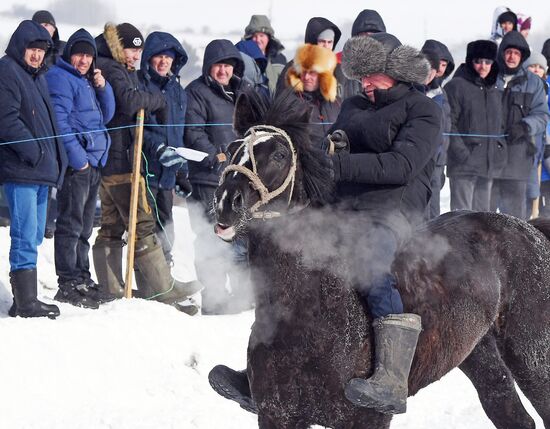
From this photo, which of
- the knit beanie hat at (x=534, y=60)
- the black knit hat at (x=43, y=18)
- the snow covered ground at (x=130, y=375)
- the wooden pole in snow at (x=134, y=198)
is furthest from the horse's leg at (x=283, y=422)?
the knit beanie hat at (x=534, y=60)

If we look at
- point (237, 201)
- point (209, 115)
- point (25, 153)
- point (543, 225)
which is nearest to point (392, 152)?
point (237, 201)

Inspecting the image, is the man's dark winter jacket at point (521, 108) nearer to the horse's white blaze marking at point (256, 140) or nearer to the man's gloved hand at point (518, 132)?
the man's gloved hand at point (518, 132)

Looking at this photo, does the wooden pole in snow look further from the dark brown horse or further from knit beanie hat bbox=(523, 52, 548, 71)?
knit beanie hat bbox=(523, 52, 548, 71)

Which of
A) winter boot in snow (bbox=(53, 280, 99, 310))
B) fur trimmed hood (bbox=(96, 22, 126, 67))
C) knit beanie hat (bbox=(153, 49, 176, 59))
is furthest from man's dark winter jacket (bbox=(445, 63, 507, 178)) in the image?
winter boot in snow (bbox=(53, 280, 99, 310))

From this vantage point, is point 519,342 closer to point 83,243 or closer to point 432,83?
point 83,243

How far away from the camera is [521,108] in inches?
452

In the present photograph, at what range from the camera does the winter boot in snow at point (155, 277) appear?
8969 mm

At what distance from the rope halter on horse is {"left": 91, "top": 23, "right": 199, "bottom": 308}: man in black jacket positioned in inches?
170

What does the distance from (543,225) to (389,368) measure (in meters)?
1.91

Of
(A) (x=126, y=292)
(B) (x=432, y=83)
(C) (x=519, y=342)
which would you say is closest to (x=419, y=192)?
(C) (x=519, y=342)

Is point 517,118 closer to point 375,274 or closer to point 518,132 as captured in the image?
point 518,132

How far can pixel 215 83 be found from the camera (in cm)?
908

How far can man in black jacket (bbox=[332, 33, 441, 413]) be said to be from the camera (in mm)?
4625

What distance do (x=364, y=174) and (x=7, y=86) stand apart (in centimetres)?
370
